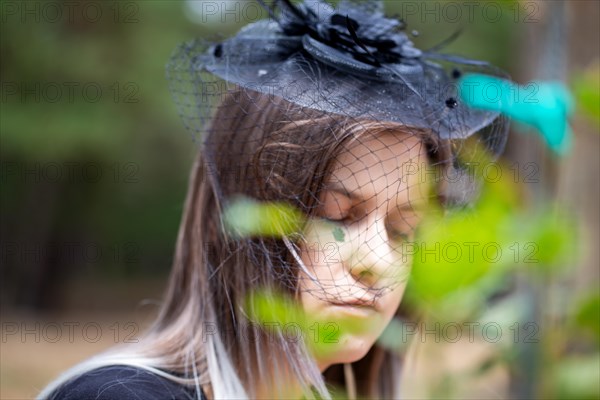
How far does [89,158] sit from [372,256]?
28.3 ft

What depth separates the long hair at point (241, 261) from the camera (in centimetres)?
132

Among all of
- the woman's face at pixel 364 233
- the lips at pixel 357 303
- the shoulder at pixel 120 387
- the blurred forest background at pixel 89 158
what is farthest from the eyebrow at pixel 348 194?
the blurred forest background at pixel 89 158

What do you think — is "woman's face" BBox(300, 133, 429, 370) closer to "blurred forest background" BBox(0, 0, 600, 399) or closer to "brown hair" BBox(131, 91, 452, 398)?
"brown hair" BBox(131, 91, 452, 398)

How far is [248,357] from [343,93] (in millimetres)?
499

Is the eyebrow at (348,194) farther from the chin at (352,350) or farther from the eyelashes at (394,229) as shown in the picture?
the chin at (352,350)

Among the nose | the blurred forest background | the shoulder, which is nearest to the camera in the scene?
the nose

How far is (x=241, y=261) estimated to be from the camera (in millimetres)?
1422

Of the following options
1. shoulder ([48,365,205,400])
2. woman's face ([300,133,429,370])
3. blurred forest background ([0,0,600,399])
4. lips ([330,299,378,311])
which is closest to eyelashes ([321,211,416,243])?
woman's face ([300,133,429,370])

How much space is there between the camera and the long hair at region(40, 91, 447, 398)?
4.34 feet

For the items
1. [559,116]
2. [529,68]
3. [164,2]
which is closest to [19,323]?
[164,2]

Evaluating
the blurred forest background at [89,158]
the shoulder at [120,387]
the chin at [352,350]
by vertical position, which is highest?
the chin at [352,350]

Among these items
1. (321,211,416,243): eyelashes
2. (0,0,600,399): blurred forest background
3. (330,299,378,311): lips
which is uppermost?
(321,211,416,243): eyelashes

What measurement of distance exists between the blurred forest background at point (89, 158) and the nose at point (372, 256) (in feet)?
15.2

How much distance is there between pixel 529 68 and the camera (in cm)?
379
